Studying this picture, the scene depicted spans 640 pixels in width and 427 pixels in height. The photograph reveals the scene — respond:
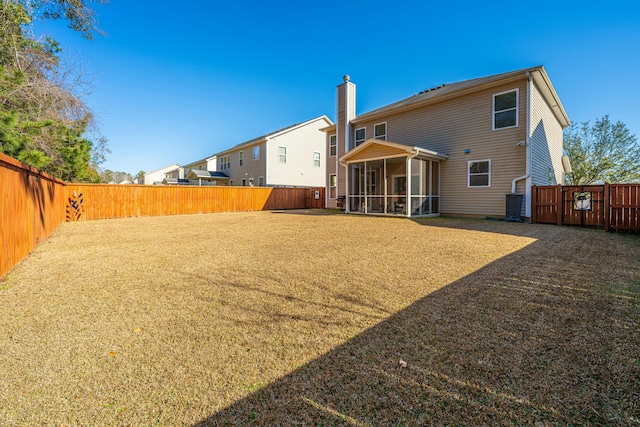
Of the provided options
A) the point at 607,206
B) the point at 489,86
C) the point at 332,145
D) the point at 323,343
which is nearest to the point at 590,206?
the point at 607,206

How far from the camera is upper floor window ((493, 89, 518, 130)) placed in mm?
11086

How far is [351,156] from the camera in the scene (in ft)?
47.3

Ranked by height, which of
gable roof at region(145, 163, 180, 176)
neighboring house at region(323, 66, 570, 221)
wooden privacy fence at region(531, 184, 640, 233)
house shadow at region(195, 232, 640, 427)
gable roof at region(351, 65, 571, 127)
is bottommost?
house shadow at region(195, 232, 640, 427)

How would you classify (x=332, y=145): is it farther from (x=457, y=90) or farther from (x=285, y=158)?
(x=457, y=90)

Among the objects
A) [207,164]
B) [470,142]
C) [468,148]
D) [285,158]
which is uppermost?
[207,164]

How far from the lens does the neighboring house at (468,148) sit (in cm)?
1094

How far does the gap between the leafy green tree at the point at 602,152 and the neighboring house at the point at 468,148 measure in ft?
29.0

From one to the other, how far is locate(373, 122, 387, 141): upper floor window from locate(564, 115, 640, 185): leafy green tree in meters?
17.7

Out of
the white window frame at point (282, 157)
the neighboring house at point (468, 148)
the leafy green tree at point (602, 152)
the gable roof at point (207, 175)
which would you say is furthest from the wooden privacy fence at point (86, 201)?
the leafy green tree at point (602, 152)

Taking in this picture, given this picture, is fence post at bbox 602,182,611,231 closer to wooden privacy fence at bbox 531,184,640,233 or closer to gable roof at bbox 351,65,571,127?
wooden privacy fence at bbox 531,184,640,233

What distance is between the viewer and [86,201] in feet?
44.0

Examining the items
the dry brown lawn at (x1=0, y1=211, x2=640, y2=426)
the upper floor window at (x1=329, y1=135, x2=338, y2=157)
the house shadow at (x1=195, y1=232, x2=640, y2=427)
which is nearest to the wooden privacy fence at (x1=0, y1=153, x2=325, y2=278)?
the dry brown lawn at (x1=0, y1=211, x2=640, y2=426)

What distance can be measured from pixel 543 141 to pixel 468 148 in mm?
3429

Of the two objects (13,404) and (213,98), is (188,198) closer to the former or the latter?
(213,98)
